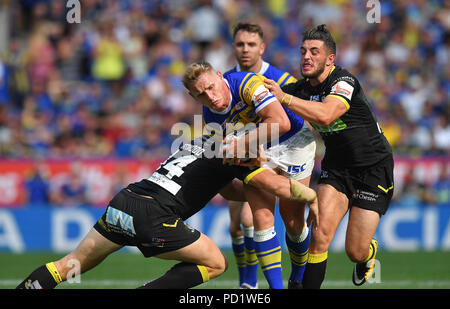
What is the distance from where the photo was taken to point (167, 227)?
6000 millimetres

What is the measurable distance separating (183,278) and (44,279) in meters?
1.25

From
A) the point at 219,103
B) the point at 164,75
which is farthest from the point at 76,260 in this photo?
the point at 164,75

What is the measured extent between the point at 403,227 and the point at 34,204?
Answer: 785 centimetres

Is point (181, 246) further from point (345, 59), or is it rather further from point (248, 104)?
point (345, 59)

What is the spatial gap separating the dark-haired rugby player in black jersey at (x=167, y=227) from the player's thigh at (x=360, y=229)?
931 mm

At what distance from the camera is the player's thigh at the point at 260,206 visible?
6.68m

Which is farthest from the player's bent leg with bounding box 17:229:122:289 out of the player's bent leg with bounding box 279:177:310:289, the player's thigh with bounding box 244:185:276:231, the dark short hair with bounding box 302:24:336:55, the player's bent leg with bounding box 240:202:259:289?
the dark short hair with bounding box 302:24:336:55

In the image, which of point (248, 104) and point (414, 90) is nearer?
point (248, 104)

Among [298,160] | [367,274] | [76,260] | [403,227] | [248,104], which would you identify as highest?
[248,104]

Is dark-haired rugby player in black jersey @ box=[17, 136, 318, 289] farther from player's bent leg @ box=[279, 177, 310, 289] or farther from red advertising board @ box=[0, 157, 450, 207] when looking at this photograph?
red advertising board @ box=[0, 157, 450, 207]

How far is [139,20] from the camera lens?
61.0ft

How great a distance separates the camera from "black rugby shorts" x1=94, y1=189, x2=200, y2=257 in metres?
5.97

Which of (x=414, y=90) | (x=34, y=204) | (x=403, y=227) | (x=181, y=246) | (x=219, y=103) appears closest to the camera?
(x=181, y=246)

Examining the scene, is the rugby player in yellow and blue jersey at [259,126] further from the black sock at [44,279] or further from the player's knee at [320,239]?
→ the black sock at [44,279]
